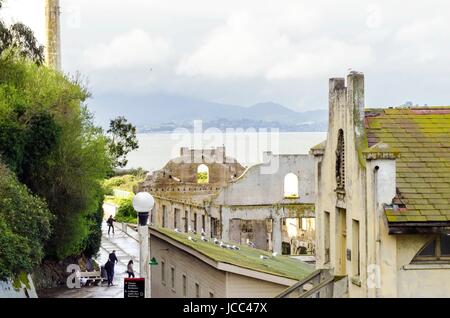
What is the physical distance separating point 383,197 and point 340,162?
Answer: 2.53m

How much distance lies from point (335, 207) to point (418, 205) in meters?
2.72

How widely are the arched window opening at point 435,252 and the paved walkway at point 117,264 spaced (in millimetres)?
18224

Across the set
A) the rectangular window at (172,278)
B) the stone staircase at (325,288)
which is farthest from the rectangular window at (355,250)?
the rectangular window at (172,278)

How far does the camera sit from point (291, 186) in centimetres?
5041

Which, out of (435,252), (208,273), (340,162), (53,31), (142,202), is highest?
(53,31)

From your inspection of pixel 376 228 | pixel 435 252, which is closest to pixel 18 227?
pixel 376 228

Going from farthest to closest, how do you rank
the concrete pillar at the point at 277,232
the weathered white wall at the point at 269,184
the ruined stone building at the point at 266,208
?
the weathered white wall at the point at 269,184
the ruined stone building at the point at 266,208
the concrete pillar at the point at 277,232

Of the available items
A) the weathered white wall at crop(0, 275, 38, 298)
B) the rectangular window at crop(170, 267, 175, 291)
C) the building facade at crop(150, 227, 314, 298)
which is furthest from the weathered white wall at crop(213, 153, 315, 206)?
the weathered white wall at crop(0, 275, 38, 298)

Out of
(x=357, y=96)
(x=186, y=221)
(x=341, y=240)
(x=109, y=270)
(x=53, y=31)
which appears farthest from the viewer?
(x=53, y=31)

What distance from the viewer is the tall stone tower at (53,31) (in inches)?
2530

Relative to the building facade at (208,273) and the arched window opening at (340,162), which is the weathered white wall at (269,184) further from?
the arched window opening at (340,162)

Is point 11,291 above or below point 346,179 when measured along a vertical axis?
below

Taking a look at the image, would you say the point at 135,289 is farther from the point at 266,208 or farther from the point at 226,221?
the point at 266,208
